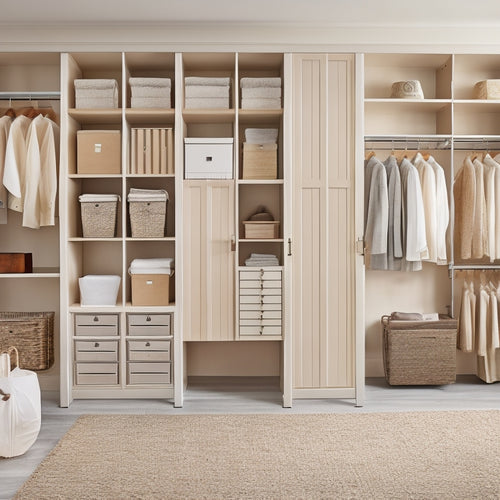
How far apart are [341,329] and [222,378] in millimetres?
1139

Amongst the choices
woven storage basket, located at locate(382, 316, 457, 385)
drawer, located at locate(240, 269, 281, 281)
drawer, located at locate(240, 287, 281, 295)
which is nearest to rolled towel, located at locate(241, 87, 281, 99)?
drawer, located at locate(240, 269, 281, 281)

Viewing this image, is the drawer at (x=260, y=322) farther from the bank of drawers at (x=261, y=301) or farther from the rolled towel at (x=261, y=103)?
the rolled towel at (x=261, y=103)

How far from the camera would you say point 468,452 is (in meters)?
3.21

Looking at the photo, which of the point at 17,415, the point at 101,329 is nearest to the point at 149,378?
the point at 101,329

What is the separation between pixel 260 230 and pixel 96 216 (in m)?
1.17

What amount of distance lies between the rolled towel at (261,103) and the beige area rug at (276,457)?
2111mm

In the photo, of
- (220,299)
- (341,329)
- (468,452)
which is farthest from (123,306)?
(468,452)

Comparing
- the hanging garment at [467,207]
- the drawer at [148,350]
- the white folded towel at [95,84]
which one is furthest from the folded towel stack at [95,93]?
the hanging garment at [467,207]

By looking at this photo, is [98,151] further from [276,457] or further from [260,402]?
[276,457]

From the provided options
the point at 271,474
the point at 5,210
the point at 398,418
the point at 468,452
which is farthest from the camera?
the point at 5,210

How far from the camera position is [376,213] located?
14.6 ft

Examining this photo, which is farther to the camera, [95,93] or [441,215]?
[441,215]

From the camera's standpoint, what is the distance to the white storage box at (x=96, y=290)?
13.9 feet

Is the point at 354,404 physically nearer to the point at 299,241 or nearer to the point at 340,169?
the point at 299,241
